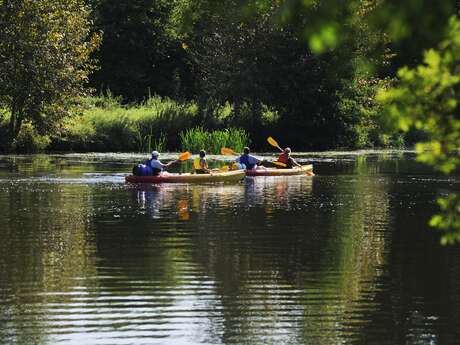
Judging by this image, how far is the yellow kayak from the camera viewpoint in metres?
30.9

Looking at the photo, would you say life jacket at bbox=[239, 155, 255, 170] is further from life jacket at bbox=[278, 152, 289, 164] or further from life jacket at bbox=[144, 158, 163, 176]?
life jacket at bbox=[144, 158, 163, 176]

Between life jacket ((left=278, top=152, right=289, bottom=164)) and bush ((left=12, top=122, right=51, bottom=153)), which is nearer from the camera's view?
life jacket ((left=278, top=152, right=289, bottom=164))

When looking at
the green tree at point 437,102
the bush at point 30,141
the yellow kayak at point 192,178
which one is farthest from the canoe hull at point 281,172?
the green tree at point 437,102

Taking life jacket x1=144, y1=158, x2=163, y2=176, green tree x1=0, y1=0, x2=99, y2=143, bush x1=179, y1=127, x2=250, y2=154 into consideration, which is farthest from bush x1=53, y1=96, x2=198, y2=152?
life jacket x1=144, y1=158, x2=163, y2=176

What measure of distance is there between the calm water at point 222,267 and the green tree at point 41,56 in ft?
51.6

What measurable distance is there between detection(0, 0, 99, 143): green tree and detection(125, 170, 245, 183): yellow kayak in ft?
48.0

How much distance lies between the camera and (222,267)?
15.9 metres

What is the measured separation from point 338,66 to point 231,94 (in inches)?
1866

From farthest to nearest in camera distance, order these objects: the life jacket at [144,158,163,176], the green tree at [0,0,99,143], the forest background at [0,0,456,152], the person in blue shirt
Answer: the forest background at [0,0,456,152] → the green tree at [0,0,99,143] → the person in blue shirt → the life jacket at [144,158,163,176]

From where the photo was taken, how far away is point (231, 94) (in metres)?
53.0

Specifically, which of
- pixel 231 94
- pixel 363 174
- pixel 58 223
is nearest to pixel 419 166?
pixel 363 174

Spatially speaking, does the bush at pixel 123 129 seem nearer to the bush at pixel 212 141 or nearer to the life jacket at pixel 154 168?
the bush at pixel 212 141

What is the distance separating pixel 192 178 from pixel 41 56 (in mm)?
15523

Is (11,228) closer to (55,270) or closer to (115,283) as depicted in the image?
(55,270)
